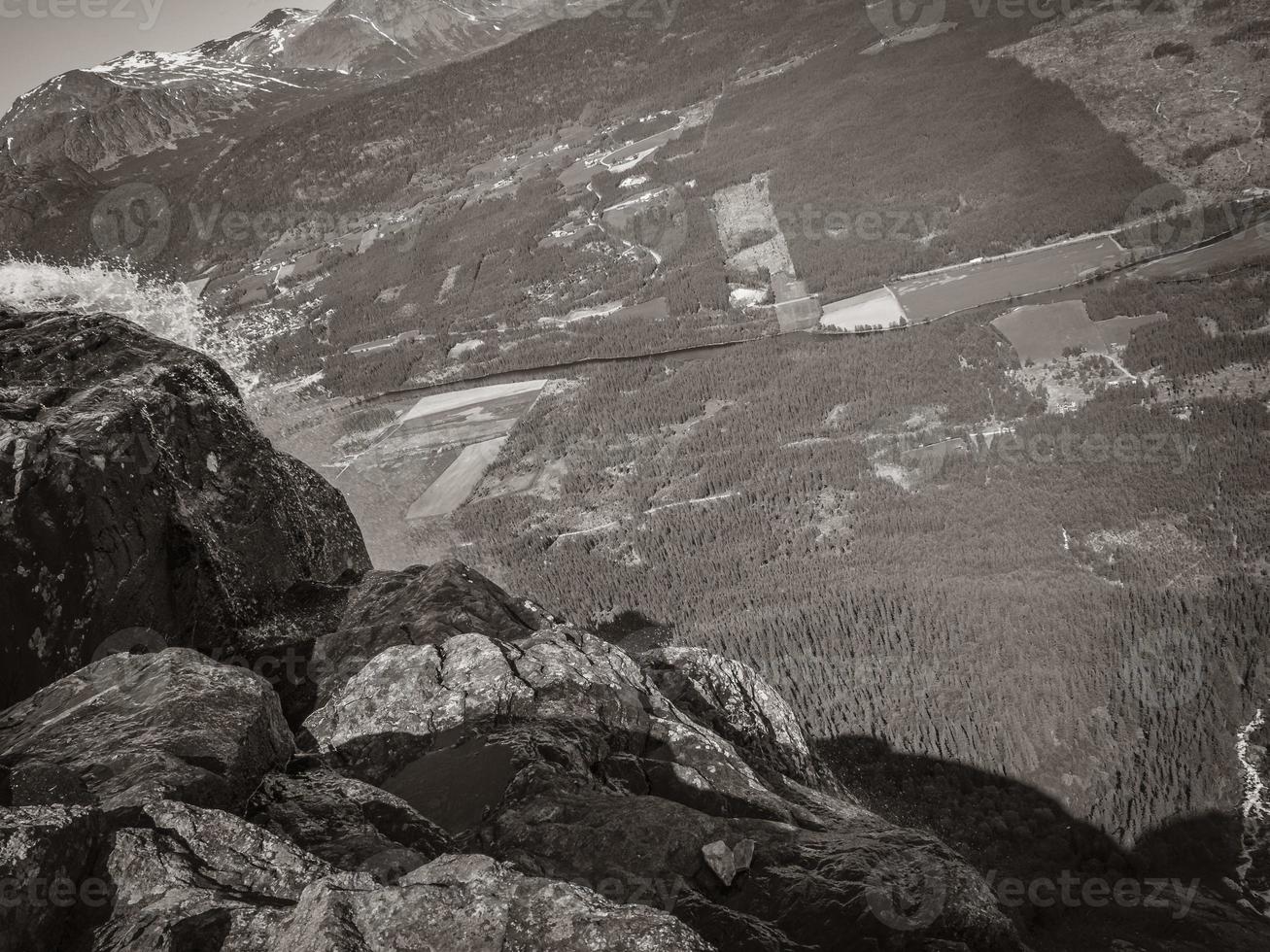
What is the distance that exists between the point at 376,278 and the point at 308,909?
40.1 m

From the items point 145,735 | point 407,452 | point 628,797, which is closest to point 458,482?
point 407,452

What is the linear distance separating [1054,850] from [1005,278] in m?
18.2

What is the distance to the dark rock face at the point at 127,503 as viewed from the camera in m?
6.38

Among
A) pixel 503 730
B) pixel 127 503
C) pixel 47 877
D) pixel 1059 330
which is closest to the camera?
pixel 47 877

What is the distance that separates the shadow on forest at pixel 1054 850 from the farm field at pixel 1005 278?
1506cm

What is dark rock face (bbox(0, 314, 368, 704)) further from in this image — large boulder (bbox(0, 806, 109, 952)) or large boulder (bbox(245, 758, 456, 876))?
large boulder (bbox(0, 806, 109, 952))

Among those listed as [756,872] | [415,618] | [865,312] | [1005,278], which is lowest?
[1005,278]

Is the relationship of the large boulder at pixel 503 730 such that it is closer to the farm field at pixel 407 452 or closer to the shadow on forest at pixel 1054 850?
the shadow on forest at pixel 1054 850

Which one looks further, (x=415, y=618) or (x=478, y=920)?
(x=415, y=618)

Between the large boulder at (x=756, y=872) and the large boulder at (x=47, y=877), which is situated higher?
the large boulder at (x=47, y=877)

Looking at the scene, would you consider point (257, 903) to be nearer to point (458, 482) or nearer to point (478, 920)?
point (478, 920)

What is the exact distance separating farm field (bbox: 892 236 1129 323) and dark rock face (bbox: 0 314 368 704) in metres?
17.2

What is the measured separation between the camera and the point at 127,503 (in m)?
7.21

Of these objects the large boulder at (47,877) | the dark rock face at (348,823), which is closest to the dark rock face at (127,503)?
the dark rock face at (348,823)
